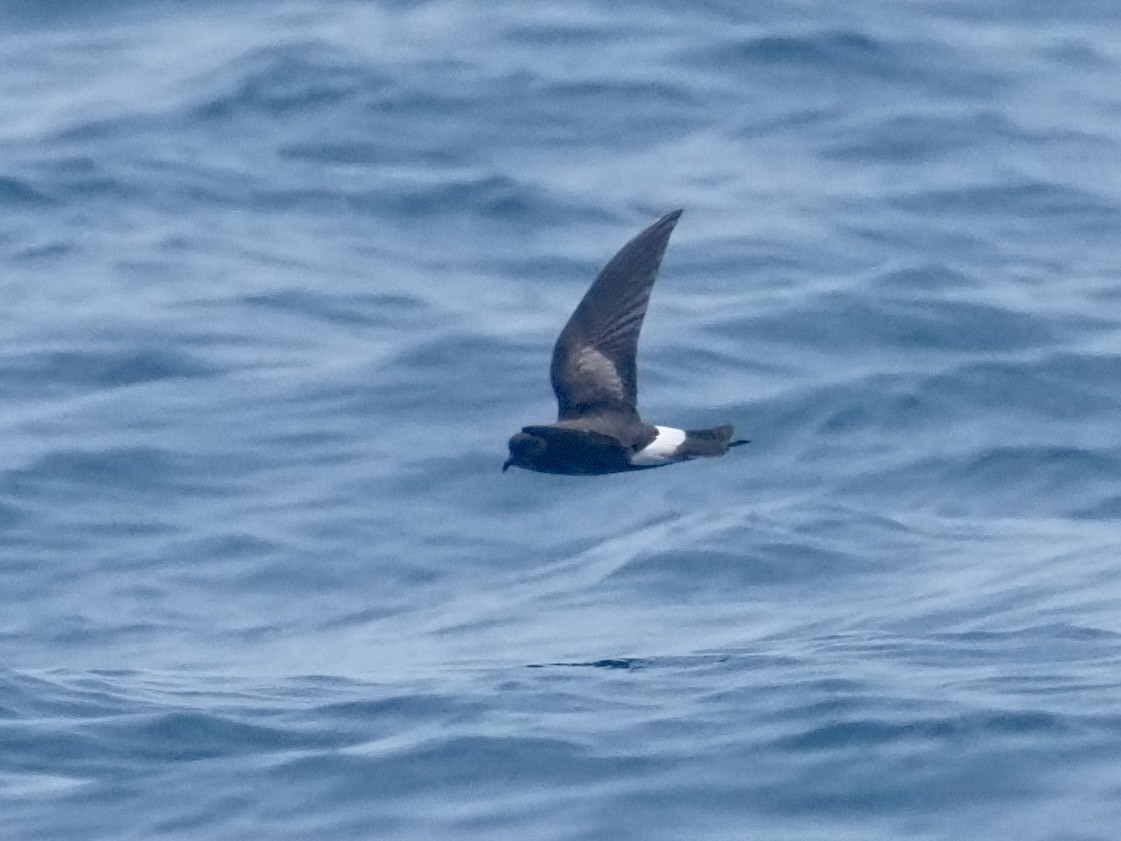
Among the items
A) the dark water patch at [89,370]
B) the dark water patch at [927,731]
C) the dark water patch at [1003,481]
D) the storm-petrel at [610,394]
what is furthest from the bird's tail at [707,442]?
the dark water patch at [89,370]

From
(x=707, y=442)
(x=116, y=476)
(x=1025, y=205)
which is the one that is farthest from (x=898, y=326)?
(x=707, y=442)

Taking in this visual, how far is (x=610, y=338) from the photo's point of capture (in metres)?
9.87

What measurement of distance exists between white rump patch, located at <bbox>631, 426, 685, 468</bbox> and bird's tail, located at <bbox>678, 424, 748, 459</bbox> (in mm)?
36

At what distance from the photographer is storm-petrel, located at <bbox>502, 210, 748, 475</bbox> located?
909cm

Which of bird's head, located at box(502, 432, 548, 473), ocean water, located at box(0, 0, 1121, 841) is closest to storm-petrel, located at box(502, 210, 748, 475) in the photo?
bird's head, located at box(502, 432, 548, 473)

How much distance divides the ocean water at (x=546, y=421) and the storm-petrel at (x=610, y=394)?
93 centimetres

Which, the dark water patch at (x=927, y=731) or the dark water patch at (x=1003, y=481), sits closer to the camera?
the dark water patch at (x=927, y=731)

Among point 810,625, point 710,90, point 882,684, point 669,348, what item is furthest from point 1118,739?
point 710,90

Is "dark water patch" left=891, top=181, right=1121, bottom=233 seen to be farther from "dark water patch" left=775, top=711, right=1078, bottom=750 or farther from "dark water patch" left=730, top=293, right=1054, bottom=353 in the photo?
"dark water patch" left=775, top=711, right=1078, bottom=750

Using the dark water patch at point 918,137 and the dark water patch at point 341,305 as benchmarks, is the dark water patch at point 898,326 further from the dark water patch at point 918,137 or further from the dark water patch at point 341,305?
the dark water patch at point 918,137

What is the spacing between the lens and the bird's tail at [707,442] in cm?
914

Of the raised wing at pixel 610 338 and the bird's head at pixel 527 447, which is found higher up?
the raised wing at pixel 610 338

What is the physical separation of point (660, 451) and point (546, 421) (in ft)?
14.1

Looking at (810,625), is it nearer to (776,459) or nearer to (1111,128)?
(776,459)
